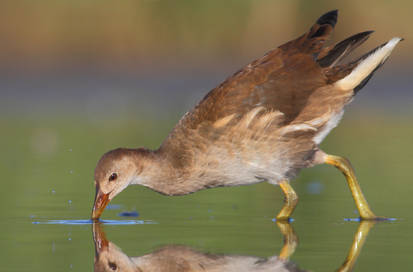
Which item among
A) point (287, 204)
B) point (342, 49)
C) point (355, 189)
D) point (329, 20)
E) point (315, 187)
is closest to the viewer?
point (287, 204)

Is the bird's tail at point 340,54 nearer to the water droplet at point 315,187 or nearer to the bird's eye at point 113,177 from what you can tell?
the water droplet at point 315,187

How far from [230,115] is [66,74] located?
12358 millimetres

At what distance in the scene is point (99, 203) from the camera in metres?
8.52

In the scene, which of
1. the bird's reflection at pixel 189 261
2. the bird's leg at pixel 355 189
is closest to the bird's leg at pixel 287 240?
the bird's reflection at pixel 189 261

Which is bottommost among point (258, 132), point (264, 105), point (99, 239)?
point (99, 239)

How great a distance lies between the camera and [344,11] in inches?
802

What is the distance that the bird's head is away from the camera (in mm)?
8500

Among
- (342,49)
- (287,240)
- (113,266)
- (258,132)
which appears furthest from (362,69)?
(113,266)

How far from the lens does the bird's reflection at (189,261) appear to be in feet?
21.2

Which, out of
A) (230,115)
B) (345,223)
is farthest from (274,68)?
(345,223)

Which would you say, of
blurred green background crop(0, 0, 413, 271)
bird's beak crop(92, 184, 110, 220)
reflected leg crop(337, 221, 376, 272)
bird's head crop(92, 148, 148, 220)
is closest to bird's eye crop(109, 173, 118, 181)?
bird's head crop(92, 148, 148, 220)

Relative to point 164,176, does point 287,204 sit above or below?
below

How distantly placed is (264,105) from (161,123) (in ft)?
28.1

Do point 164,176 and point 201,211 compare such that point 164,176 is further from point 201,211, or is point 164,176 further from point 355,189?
point 355,189
